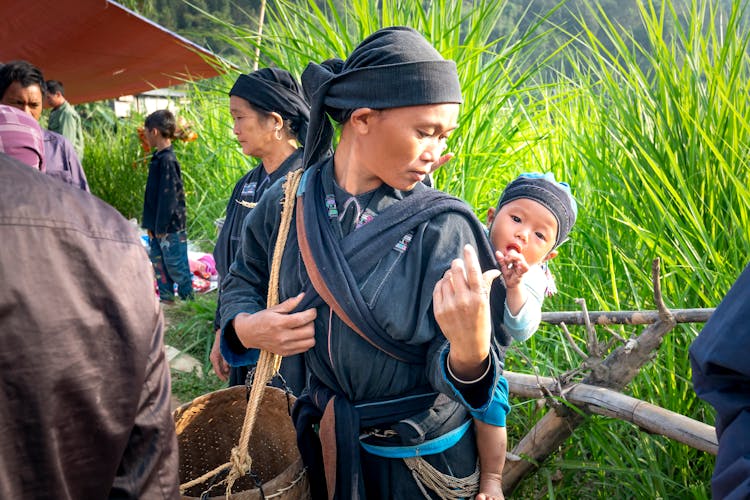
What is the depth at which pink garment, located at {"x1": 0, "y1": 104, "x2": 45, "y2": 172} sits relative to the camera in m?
2.04

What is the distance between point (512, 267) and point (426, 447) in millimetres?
463

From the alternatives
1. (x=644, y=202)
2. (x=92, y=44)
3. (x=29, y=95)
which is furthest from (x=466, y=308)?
(x=92, y=44)

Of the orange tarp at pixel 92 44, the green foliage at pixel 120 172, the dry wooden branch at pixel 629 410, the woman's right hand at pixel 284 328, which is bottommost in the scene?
the green foliage at pixel 120 172

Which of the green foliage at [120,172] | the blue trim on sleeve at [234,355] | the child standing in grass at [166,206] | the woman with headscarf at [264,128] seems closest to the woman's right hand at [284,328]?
the blue trim on sleeve at [234,355]

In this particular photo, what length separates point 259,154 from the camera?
285 centimetres

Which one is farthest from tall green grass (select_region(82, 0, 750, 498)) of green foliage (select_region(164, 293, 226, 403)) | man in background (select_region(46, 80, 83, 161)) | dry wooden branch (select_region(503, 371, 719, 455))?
man in background (select_region(46, 80, 83, 161))

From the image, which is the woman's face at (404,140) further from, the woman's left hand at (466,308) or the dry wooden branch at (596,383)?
the dry wooden branch at (596,383)

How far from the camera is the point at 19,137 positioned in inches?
81.7

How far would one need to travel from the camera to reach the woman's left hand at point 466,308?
1.14 meters

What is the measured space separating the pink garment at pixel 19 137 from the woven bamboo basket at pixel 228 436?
100cm

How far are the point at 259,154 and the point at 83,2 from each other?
5236 mm

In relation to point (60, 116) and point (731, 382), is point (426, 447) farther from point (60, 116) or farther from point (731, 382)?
point (60, 116)

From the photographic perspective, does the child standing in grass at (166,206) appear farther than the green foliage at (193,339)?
Yes

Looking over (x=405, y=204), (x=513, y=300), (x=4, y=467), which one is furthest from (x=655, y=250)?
(x=4, y=467)
